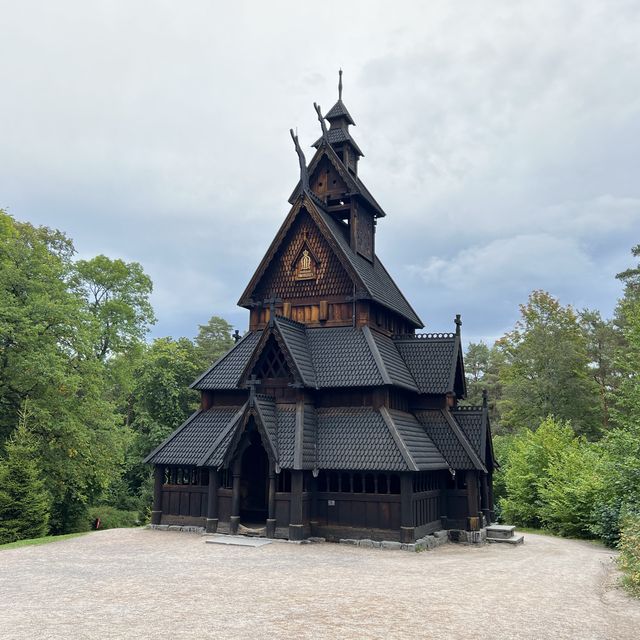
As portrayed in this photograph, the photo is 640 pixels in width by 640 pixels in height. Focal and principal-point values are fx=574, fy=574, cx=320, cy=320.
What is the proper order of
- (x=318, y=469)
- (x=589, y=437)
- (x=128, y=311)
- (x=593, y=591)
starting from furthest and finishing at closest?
(x=589, y=437) → (x=128, y=311) → (x=318, y=469) → (x=593, y=591)

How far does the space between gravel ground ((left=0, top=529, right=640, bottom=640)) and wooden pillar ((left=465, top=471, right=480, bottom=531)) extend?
3.10 m

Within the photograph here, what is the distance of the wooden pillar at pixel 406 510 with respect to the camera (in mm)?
18906

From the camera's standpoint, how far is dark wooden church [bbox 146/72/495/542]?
65.3 feet

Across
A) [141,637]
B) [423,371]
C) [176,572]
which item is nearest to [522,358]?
[423,371]

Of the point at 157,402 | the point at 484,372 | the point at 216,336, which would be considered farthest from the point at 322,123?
the point at 484,372

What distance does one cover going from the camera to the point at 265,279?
25859mm

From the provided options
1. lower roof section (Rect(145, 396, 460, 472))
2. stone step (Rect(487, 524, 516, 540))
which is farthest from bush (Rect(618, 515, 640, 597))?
stone step (Rect(487, 524, 516, 540))

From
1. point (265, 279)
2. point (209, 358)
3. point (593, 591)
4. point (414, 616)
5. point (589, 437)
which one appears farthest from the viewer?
point (209, 358)

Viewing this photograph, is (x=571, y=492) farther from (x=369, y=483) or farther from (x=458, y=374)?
(x=369, y=483)

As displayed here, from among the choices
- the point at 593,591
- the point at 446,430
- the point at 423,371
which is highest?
the point at 423,371

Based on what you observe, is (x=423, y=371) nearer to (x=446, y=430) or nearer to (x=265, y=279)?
(x=446, y=430)

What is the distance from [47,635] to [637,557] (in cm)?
1232

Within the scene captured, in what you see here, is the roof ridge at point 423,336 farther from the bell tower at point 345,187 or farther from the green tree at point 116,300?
the green tree at point 116,300

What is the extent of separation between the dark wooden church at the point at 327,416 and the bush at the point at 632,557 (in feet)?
20.8
